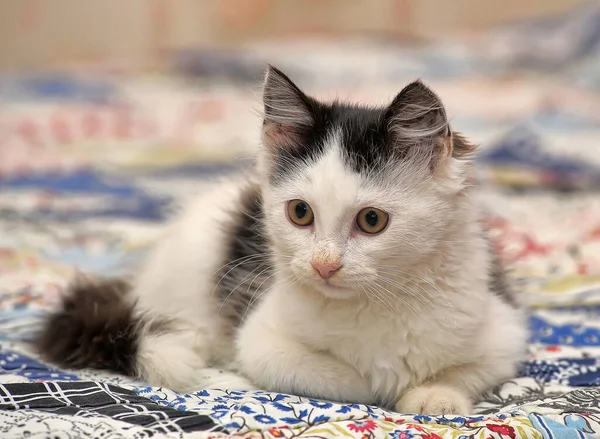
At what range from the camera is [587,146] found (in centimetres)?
282

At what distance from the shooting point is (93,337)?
146cm

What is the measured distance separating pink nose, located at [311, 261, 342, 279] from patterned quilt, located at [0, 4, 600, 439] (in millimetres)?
228

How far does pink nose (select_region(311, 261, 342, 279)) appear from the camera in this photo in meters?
1.17

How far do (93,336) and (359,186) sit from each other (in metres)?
0.67

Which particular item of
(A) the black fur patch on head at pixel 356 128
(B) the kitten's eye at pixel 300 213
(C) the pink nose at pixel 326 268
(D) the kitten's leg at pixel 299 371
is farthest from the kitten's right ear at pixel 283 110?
(D) the kitten's leg at pixel 299 371

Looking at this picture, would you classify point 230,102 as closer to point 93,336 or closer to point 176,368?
point 93,336

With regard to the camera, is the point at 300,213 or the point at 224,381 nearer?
the point at 300,213

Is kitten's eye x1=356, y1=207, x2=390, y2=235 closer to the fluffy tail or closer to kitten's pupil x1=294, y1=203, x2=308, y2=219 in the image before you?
kitten's pupil x1=294, y1=203, x2=308, y2=219

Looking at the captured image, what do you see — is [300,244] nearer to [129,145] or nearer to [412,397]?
[412,397]

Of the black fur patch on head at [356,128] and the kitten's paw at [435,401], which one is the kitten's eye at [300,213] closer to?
the black fur patch on head at [356,128]

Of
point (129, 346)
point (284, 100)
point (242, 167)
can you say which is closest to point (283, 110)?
point (284, 100)

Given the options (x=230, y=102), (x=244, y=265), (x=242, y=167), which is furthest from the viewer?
(x=230, y=102)

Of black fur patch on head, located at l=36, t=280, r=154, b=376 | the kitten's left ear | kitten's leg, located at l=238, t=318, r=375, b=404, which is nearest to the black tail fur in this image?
black fur patch on head, located at l=36, t=280, r=154, b=376

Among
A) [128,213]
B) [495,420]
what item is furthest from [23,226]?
[495,420]
